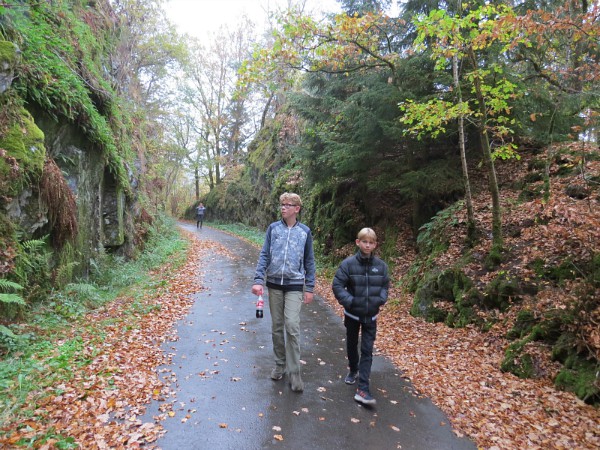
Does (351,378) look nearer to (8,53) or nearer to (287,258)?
(287,258)

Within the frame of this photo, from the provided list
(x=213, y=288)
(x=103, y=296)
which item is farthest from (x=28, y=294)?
(x=213, y=288)

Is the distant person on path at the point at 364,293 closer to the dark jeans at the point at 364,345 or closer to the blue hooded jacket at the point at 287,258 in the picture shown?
the dark jeans at the point at 364,345

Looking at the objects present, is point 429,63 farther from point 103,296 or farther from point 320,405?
point 103,296

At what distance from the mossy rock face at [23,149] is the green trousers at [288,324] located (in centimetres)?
454

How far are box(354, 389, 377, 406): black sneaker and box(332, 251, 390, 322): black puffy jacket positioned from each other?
0.85 meters

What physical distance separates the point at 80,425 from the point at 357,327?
3.08 meters

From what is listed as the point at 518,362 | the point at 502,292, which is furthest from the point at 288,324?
the point at 502,292

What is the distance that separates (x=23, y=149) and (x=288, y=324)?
17.5 feet

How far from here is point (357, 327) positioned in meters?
4.59

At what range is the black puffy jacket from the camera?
4.43 m

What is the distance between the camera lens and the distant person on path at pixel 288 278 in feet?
15.0

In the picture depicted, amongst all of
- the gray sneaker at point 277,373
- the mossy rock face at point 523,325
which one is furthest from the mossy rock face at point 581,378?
the gray sneaker at point 277,373

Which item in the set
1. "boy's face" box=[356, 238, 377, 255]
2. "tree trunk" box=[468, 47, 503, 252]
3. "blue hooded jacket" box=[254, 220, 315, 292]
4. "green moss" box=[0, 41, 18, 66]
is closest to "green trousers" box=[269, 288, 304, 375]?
"blue hooded jacket" box=[254, 220, 315, 292]

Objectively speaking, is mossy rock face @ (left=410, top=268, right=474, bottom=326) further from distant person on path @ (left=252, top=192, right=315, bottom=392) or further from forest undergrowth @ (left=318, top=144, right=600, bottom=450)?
distant person on path @ (left=252, top=192, right=315, bottom=392)
